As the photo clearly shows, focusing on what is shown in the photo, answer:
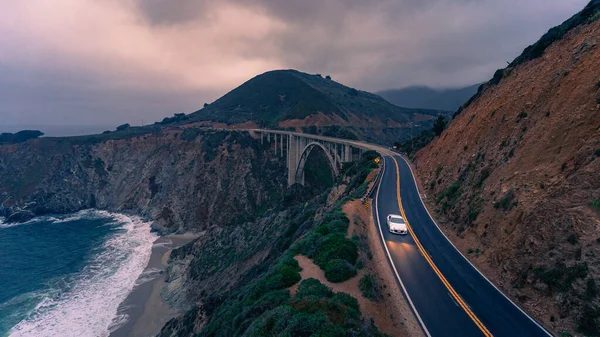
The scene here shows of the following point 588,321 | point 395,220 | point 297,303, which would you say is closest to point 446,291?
point 588,321

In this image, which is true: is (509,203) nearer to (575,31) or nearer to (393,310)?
(393,310)

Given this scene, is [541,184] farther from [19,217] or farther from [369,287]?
[19,217]

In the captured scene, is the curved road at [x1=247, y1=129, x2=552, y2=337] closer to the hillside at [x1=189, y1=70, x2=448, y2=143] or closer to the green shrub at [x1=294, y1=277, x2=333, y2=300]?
the green shrub at [x1=294, y1=277, x2=333, y2=300]

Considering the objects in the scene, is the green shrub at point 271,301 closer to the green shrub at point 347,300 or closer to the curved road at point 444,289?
the green shrub at point 347,300

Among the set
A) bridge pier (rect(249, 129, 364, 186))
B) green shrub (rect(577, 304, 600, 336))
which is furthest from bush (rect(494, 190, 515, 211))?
bridge pier (rect(249, 129, 364, 186))

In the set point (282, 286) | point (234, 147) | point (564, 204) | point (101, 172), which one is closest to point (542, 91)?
point (564, 204)

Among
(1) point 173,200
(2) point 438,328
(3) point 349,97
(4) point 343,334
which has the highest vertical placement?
(3) point 349,97

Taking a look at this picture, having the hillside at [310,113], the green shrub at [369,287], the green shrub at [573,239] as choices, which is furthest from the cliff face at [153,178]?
the green shrub at [573,239]
